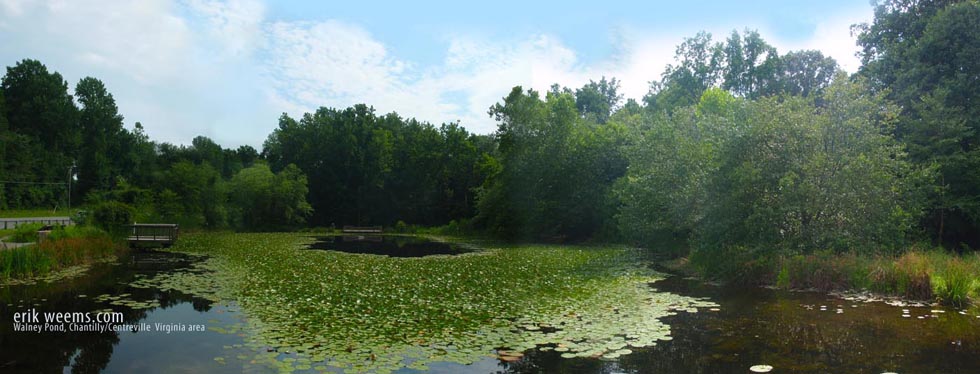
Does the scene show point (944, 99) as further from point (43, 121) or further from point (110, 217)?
point (43, 121)

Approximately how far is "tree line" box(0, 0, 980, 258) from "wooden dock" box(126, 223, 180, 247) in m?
9.31

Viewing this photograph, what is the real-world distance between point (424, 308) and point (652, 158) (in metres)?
16.0

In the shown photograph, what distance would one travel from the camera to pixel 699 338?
349 inches

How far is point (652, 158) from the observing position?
947 inches

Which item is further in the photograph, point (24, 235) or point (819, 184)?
point (24, 235)

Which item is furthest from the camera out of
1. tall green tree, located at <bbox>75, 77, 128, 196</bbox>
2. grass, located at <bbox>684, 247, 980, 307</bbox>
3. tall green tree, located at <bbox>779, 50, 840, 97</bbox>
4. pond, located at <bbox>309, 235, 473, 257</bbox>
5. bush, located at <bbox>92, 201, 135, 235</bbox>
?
tall green tree, located at <bbox>75, 77, 128, 196</bbox>

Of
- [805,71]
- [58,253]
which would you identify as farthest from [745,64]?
[58,253]

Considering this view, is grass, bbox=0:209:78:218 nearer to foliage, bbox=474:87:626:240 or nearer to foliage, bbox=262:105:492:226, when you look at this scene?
foliage, bbox=262:105:492:226

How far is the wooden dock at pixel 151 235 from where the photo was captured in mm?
24312

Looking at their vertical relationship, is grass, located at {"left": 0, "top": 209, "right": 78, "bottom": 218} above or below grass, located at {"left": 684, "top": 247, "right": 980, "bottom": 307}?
above

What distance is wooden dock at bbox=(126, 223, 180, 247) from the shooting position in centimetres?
2431

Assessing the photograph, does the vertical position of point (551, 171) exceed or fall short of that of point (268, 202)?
it exceeds it

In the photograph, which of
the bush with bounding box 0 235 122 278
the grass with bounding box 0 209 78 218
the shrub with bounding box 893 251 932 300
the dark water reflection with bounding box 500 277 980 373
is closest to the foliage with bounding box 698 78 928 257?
the shrub with bounding box 893 251 932 300

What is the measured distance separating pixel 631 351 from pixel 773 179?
35.4ft
